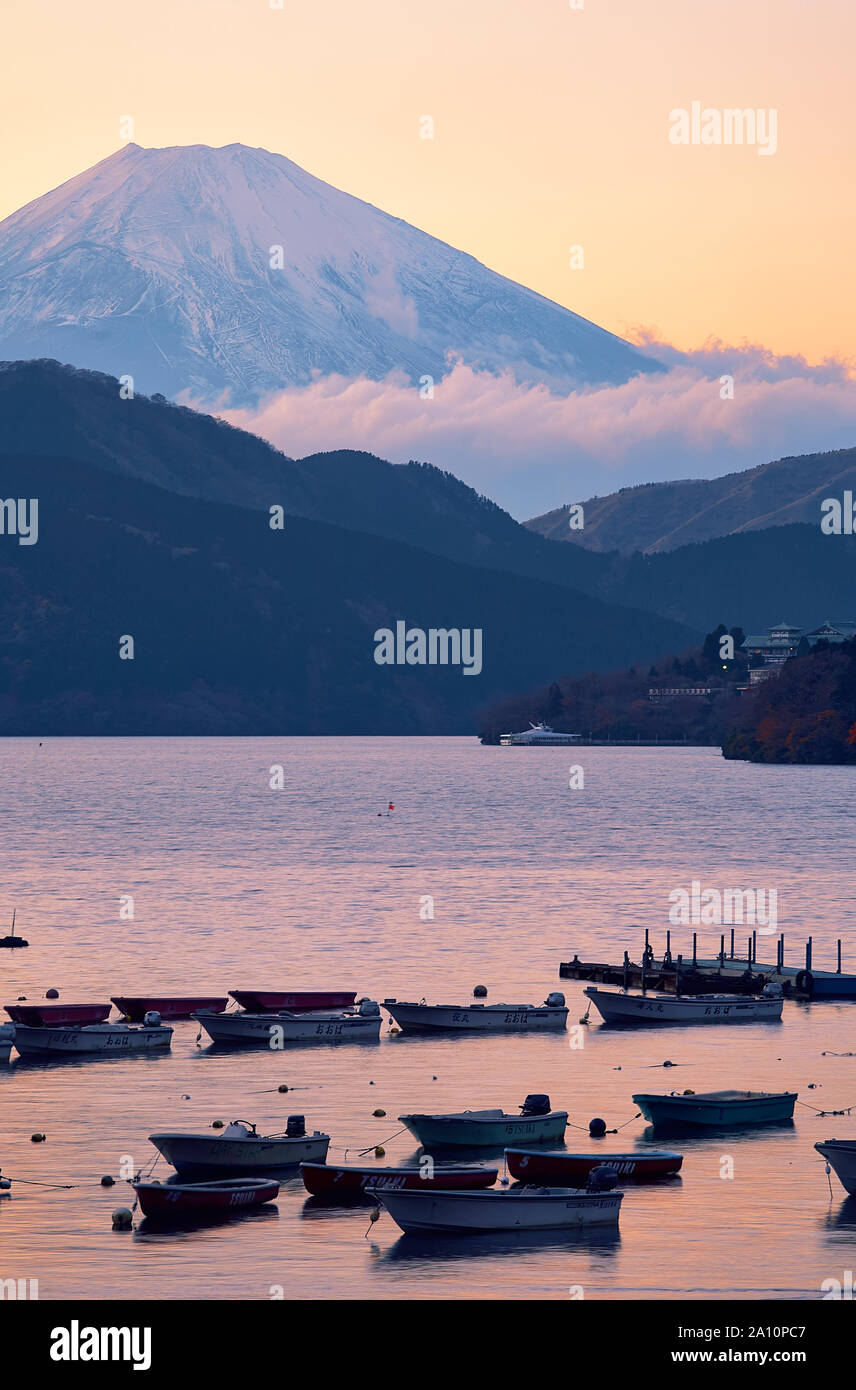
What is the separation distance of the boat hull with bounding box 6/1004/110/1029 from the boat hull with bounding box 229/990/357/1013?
19.9 feet

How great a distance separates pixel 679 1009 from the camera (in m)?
71.4

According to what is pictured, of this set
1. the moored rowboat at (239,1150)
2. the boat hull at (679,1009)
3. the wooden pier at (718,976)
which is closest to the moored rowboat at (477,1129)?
the moored rowboat at (239,1150)

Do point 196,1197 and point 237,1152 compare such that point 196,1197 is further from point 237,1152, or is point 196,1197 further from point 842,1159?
point 842,1159

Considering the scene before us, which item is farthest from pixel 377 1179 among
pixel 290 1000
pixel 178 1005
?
pixel 290 1000

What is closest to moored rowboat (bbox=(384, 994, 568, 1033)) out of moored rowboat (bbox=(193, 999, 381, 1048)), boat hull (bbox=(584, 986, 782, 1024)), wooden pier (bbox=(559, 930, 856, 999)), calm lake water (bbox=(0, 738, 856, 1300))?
calm lake water (bbox=(0, 738, 856, 1300))

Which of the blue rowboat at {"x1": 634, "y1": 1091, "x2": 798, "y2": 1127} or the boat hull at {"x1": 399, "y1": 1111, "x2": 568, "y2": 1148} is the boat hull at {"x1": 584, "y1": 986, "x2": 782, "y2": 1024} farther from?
the boat hull at {"x1": 399, "y1": 1111, "x2": 568, "y2": 1148}

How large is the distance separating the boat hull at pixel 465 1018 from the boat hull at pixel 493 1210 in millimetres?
26968

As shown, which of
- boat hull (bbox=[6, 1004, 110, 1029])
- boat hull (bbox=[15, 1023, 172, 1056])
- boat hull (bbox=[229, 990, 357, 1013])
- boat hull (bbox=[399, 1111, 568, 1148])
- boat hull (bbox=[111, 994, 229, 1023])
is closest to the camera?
boat hull (bbox=[399, 1111, 568, 1148])

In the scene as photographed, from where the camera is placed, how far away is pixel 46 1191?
1724 inches

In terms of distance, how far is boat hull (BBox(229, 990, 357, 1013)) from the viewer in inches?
2788

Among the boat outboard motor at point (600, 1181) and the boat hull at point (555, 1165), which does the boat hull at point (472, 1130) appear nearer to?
the boat hull at point (555, 1165)
